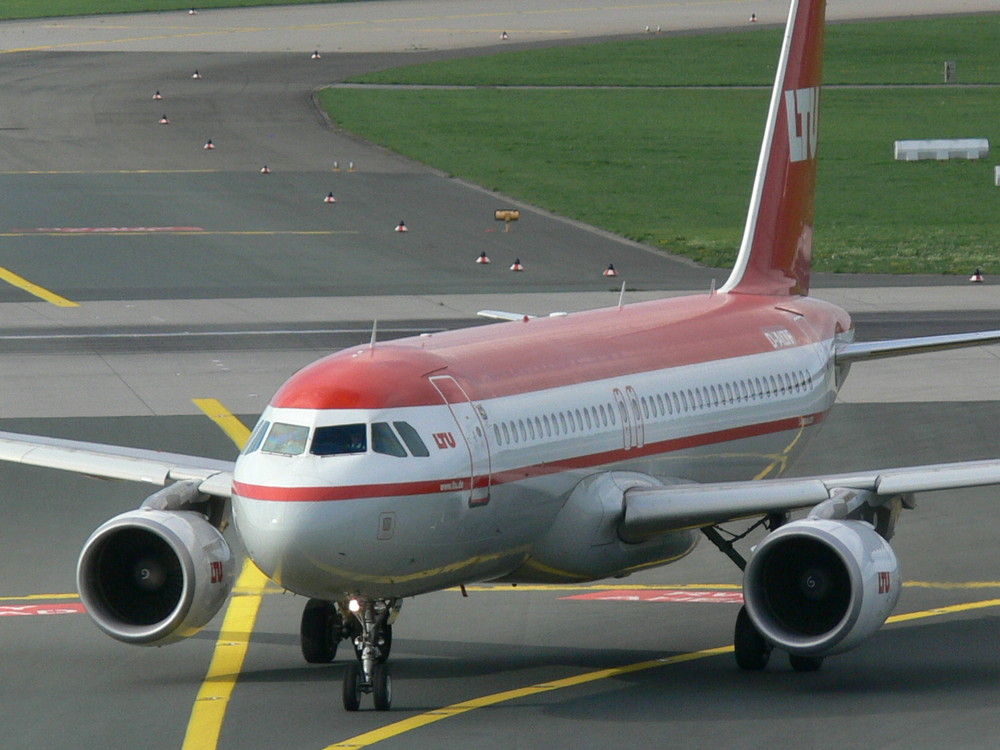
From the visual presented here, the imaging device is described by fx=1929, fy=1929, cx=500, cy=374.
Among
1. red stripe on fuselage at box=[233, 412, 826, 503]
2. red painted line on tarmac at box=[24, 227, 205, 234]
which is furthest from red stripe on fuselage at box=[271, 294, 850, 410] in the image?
red painted line on tarmac at box=[24, 227, 205, 234]

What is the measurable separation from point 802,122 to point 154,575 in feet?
50.2

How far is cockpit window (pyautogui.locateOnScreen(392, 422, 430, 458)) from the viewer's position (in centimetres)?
2052

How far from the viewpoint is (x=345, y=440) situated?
20.3 metres

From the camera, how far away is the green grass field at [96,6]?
137 meters

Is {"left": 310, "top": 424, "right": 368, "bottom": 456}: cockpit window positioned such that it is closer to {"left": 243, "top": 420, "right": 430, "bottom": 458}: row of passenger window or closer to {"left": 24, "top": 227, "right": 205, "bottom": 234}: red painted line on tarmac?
{"left": 243, "top": 420, "right": 430, "bottom": 458}: row of passenger window

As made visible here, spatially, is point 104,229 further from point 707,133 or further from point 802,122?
point 802,122

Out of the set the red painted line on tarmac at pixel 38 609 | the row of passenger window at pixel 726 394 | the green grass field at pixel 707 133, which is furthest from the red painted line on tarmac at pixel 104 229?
the red painted line on tarmac at pixel 38 609

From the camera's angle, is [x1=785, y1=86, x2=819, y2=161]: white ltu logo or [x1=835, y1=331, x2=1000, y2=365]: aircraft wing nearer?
[x1=835, y1=331, x2=1000, y2=365]: aircraft wing

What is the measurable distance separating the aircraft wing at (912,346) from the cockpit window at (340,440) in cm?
1229

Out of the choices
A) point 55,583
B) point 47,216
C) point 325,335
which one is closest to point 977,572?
point 55,583

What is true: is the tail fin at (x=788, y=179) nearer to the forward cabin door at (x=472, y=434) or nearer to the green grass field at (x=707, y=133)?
the forward cabin door at (x=472, y=434)

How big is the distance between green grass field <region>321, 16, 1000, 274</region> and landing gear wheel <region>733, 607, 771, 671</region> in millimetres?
40506

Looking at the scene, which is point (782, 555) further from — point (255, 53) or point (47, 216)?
point (255, 53)

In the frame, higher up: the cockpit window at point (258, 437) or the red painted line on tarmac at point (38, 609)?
the cockpit window at point (258, 437)
